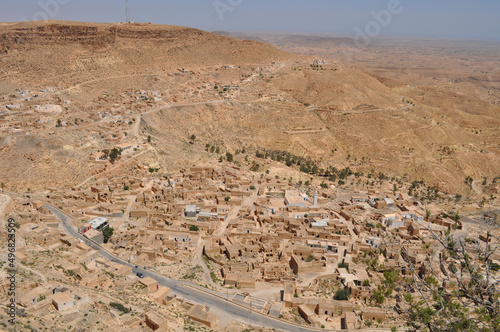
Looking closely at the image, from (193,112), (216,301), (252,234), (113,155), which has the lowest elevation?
(216,301)

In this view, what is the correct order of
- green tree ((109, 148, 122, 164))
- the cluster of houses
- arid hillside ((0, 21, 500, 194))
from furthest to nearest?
1. arid hillside ((0, 21, 500, 194))
2. green tree ((109, 148, 122, 164))
3. the cluster of houses

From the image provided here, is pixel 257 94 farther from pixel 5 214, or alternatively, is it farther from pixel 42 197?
pixel 5 214

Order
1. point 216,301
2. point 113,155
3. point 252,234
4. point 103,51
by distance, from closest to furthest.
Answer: point 216,301
point 252,234
point 113,155
point 103,51

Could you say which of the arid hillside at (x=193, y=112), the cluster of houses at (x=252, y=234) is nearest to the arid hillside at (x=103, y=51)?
the arid hillside at (x=193, y=112)

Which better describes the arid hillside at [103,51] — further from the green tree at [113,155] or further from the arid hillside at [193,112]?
the green tree at [113,155]

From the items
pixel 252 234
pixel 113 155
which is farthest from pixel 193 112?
pixel 252 234

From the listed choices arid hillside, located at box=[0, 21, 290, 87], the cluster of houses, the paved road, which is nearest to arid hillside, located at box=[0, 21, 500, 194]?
arid hillside, located at box=[0, 21, 290, 87]

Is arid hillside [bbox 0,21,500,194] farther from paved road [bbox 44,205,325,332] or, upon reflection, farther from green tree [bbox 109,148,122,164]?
paved road [bbox 44,205,325,332]

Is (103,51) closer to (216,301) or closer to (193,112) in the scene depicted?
(193,112)
